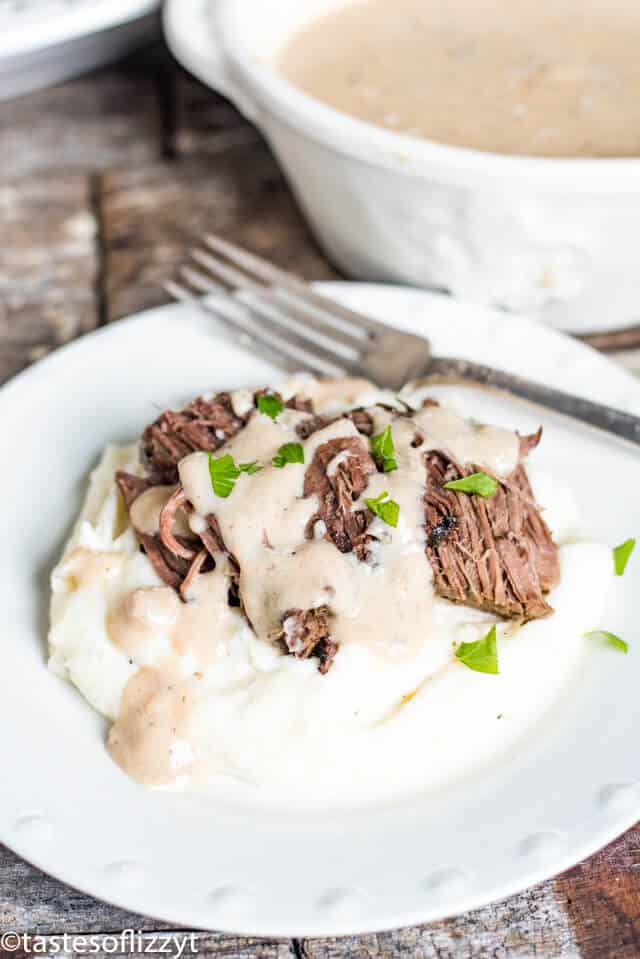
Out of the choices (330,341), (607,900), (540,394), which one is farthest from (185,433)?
(607,900)

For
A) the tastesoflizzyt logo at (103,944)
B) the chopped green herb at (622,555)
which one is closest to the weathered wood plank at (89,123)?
the chopped green herb at (622,555)

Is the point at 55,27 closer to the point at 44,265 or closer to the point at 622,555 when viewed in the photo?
the point at 44,265

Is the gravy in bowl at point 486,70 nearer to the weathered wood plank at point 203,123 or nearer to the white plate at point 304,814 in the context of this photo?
the weathered wood plank at point 203,123

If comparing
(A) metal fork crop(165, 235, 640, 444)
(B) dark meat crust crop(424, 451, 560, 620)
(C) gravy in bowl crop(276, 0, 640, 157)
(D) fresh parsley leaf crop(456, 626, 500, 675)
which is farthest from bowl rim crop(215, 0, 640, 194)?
(D) fresh parsley leaf crop(456, 626, 500, 675)

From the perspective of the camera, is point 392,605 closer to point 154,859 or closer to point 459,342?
point 154,859

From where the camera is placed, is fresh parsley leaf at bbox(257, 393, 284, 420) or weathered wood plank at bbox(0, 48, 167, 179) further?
weathered wood plank at bbox(0, 48, 167, 179)

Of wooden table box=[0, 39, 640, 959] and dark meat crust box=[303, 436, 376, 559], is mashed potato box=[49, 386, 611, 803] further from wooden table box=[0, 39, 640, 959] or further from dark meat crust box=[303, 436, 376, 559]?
wooden table box=[0, 39, 640, 959]
